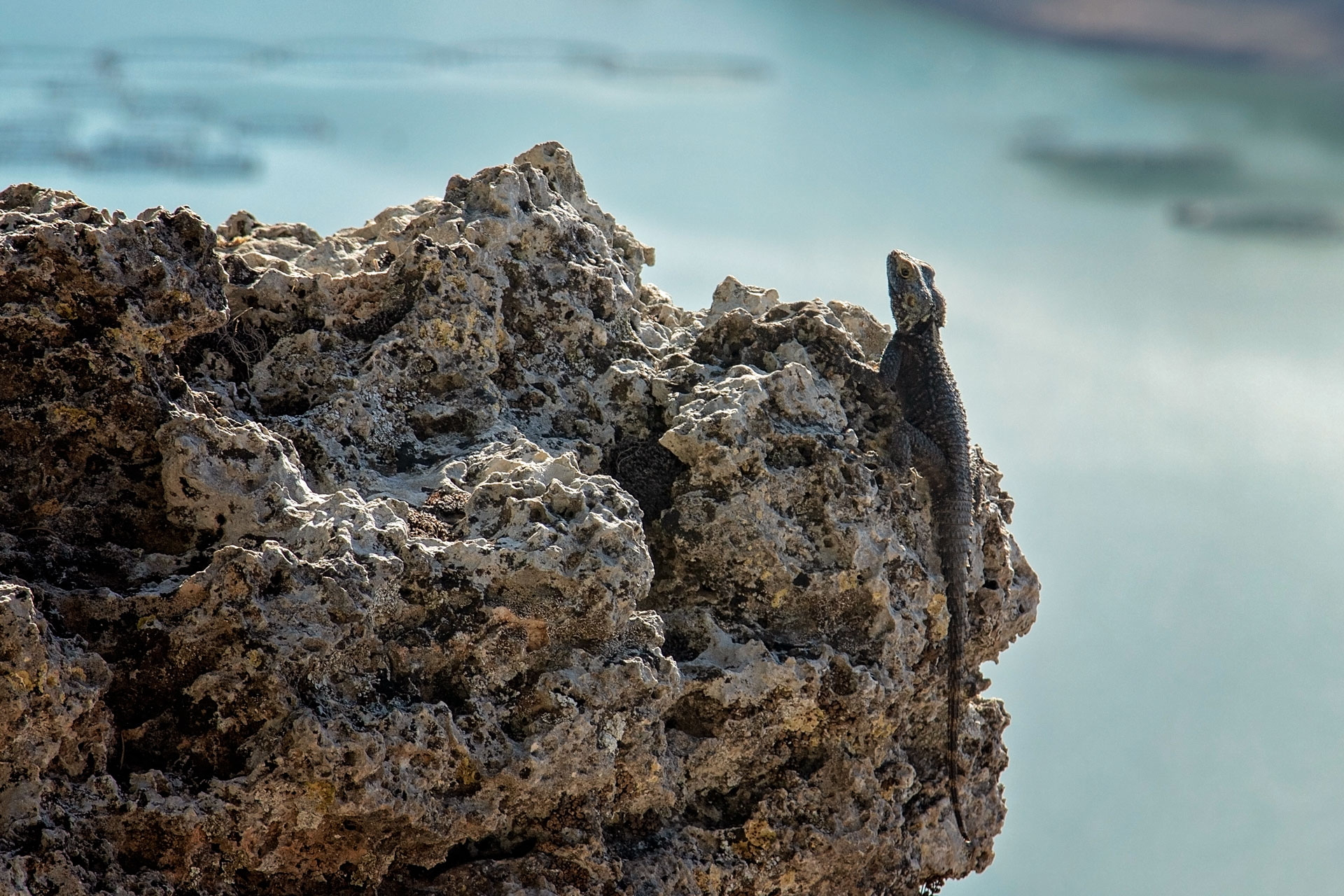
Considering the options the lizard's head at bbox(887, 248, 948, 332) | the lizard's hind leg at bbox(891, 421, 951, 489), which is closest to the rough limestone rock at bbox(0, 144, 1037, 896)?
the lizard's hind leg at bbox(891, 421, 951, 489)

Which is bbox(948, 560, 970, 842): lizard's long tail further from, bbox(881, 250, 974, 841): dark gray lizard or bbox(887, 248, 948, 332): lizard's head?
bbox(887, 248, 948, 332): lizard's head

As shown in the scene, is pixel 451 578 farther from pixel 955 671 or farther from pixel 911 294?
pixel 911 294

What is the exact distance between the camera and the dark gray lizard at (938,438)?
3.67 m

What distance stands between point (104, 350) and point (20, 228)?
0.31m

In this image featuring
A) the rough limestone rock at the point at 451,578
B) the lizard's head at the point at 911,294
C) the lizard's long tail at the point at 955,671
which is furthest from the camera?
the lizard's head at the point at 911,294

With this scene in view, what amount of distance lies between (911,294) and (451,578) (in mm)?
2004

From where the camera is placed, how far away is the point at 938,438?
3.78 metres

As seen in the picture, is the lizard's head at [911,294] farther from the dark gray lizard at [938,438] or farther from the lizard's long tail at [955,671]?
the lizard's long tail at [955,671]

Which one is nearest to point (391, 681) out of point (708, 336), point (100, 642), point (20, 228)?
point (100, 642)

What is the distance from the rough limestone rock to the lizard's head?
0.85 feet

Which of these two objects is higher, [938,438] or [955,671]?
[938,438]

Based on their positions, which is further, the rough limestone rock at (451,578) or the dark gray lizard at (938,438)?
the dark gray lizard at (938,438)

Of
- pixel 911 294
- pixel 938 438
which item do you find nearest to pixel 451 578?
pixel 938 438


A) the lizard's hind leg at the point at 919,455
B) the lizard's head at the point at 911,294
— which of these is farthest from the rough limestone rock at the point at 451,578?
the lizard's head at the point at 911,294
